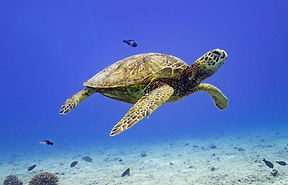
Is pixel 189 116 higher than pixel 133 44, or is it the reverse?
pixel 189 116

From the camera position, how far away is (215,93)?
6.24m

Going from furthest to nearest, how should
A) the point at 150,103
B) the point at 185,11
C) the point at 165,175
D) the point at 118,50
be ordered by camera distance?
the point at 118,50 < the point at 185,11 < the point at 165,175 < the point at 150,103

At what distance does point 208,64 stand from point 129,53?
314 feet

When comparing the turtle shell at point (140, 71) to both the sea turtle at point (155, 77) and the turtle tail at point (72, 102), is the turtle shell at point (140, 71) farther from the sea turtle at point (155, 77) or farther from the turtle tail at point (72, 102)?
the turtle tail at point (72, 102)

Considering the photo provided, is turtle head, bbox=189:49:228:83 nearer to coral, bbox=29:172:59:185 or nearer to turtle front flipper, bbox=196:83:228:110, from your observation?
turtle front flipper, bbox=196:83:228:110

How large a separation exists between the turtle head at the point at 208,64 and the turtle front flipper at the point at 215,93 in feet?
3.40

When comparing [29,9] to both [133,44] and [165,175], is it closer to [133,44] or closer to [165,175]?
[133,44]

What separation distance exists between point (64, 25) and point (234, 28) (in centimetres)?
8398

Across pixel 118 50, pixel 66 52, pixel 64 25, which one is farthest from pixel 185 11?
pixel 66 52

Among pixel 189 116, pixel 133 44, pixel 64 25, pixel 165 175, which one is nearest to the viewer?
pixel 165 175

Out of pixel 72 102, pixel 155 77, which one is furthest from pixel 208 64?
pixel 72 102

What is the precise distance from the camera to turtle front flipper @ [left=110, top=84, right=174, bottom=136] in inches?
126

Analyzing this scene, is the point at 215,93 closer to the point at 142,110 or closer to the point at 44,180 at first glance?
the point at 142,110

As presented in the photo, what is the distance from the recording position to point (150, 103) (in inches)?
147
